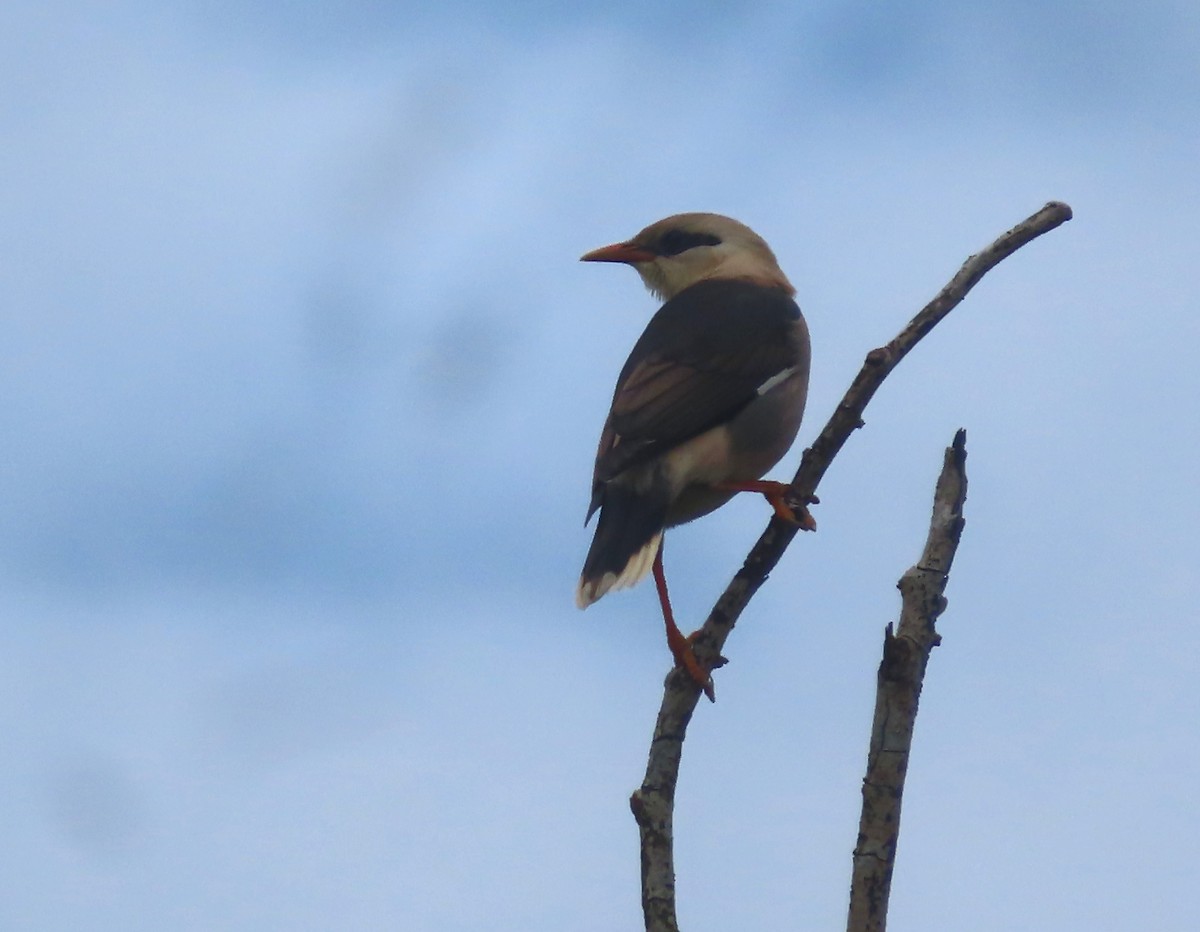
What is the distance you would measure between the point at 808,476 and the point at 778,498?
1.47ft

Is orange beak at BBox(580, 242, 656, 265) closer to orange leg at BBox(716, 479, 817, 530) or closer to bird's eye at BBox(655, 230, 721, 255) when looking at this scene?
bird's eye at BBox(655, 230, 721, 255)

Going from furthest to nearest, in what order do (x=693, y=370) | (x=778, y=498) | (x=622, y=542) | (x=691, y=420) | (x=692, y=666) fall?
(x=693, y=370)
(x=691, y=420)
(x=622, y=542)
(x=778, y=498)
(x=692, y=666)

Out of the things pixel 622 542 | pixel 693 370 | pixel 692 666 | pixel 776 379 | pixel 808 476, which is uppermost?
pixel 693 370

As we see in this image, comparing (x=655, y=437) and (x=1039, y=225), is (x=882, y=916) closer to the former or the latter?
(x=1039, y=225)

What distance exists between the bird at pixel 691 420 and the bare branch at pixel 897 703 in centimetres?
→ 157

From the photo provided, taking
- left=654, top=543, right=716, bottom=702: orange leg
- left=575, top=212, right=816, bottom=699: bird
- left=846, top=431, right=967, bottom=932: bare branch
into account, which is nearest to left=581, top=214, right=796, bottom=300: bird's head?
left=575, top=212, right=816, bottom=699: bird

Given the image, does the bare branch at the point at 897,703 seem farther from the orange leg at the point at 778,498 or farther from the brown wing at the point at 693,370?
the brown wing at the point at 693,370

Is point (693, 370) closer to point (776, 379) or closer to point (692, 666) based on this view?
point (776, 379)

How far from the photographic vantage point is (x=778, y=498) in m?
5.76

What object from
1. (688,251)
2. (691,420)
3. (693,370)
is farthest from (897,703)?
(688,251)

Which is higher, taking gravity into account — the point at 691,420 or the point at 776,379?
the point at 776,379

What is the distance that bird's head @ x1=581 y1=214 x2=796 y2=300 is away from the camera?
898 cm

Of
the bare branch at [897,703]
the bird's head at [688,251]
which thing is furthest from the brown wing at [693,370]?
the bare branch at [897,703]

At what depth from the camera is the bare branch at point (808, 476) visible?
4.76m
